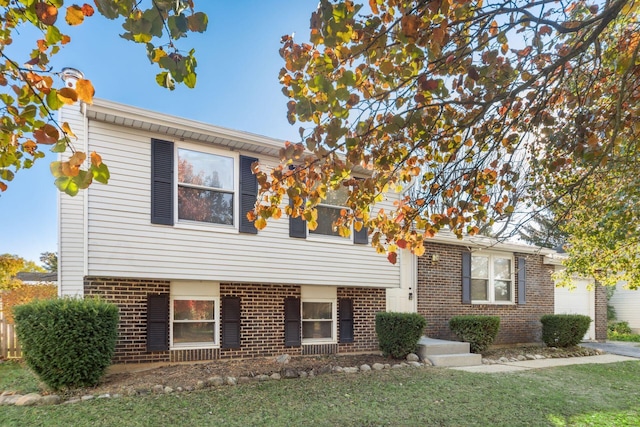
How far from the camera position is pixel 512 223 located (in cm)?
491

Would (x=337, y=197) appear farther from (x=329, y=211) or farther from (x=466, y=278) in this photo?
(x=466, y=278)

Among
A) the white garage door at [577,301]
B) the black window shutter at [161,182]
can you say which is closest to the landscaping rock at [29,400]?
the black window shutter at [161,182]

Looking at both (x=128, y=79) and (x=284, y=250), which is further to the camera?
(x=128, y=79)

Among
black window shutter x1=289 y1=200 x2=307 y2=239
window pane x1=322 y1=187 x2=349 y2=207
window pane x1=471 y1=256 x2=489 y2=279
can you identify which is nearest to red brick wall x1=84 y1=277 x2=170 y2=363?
black window shutter x1=289 y1=200 x2=307 y2=239

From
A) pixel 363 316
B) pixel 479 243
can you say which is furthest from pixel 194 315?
pixel 479 243

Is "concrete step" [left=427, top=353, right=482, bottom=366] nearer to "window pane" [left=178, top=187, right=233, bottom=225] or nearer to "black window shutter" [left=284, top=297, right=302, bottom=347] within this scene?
"black window shutter" [left=284, top=297, right=302, bottom=347]

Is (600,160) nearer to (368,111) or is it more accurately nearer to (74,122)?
(368,111)

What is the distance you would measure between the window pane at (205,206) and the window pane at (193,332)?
212 cm

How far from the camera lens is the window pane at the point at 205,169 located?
26.6 ft

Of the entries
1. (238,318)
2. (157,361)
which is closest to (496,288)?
(238,318)

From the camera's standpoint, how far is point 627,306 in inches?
787

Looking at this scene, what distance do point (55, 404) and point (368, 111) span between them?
18.2 feet

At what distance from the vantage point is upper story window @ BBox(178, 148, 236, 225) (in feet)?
26.5

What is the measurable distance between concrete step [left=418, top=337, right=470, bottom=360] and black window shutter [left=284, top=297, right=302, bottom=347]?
2.82 metres
